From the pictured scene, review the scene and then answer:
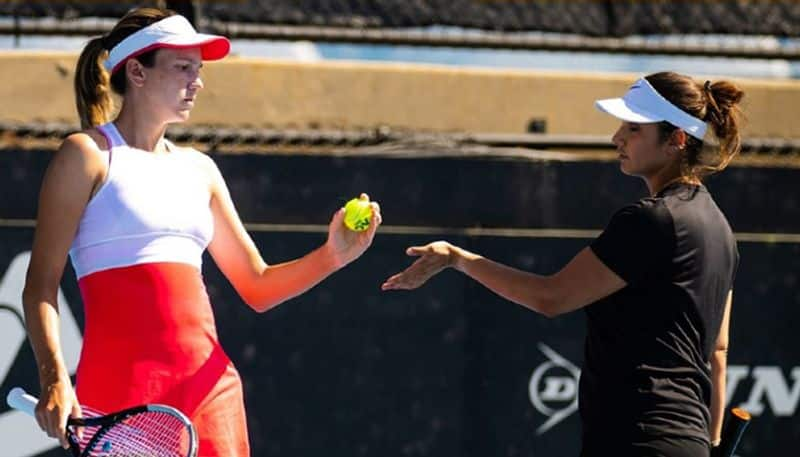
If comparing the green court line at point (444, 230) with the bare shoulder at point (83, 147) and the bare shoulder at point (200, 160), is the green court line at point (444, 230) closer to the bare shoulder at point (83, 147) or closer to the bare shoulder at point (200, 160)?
the bare shoulder at point (200, 160)

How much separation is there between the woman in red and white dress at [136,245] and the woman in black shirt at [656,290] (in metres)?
0.56

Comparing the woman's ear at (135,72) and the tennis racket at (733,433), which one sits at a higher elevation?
the woman's ear at (135,72)

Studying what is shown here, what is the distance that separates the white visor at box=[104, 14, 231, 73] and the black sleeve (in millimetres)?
958

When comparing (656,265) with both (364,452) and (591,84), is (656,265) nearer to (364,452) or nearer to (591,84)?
(364,452)

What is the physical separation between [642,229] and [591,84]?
10.3ft

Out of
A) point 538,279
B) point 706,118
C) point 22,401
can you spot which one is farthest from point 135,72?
point 706,118

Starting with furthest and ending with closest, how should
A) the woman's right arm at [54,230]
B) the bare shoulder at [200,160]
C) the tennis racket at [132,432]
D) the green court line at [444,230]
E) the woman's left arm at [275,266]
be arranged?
the green court line at [444,230], the woman's left arm at [275,266], the bare shoulder at [200,160], the woman's right arm at [54,230], the tennis racket at [132,432]

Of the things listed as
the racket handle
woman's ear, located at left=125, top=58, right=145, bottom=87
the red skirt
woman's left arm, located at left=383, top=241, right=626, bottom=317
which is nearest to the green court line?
woman's left arm, located at left=383, top=241, right=626, bottom=317

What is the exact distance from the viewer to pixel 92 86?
3.54m

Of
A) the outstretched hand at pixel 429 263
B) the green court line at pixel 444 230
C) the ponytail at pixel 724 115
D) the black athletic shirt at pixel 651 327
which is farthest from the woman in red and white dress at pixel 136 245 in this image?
the green court line at pixel 444 230

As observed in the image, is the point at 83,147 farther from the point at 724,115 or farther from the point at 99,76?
the point at 724,115

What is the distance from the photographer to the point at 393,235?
579 centimetres

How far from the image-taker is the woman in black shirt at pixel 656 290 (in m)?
3.52

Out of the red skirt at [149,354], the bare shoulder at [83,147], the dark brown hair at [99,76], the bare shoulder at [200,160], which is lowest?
the red skirt at [149,354]
